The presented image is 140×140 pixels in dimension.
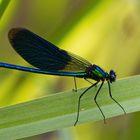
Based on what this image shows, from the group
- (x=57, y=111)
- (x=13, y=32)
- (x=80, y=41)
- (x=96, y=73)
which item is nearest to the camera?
(x=57, y=111)

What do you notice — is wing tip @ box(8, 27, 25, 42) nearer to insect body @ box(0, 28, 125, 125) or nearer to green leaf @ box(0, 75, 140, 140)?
insect body @ box(0, 28, 125, 125)

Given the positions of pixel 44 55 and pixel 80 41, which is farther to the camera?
pixel 80 41

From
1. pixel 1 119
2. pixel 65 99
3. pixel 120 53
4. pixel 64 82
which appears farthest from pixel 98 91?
pixel 120 53

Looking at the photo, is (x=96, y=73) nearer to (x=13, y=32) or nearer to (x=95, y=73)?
(x=95, y=73)

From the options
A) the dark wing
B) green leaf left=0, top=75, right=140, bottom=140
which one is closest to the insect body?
the dark wing

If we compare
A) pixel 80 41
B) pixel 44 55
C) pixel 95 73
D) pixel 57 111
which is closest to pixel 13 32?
pixel 44 55
